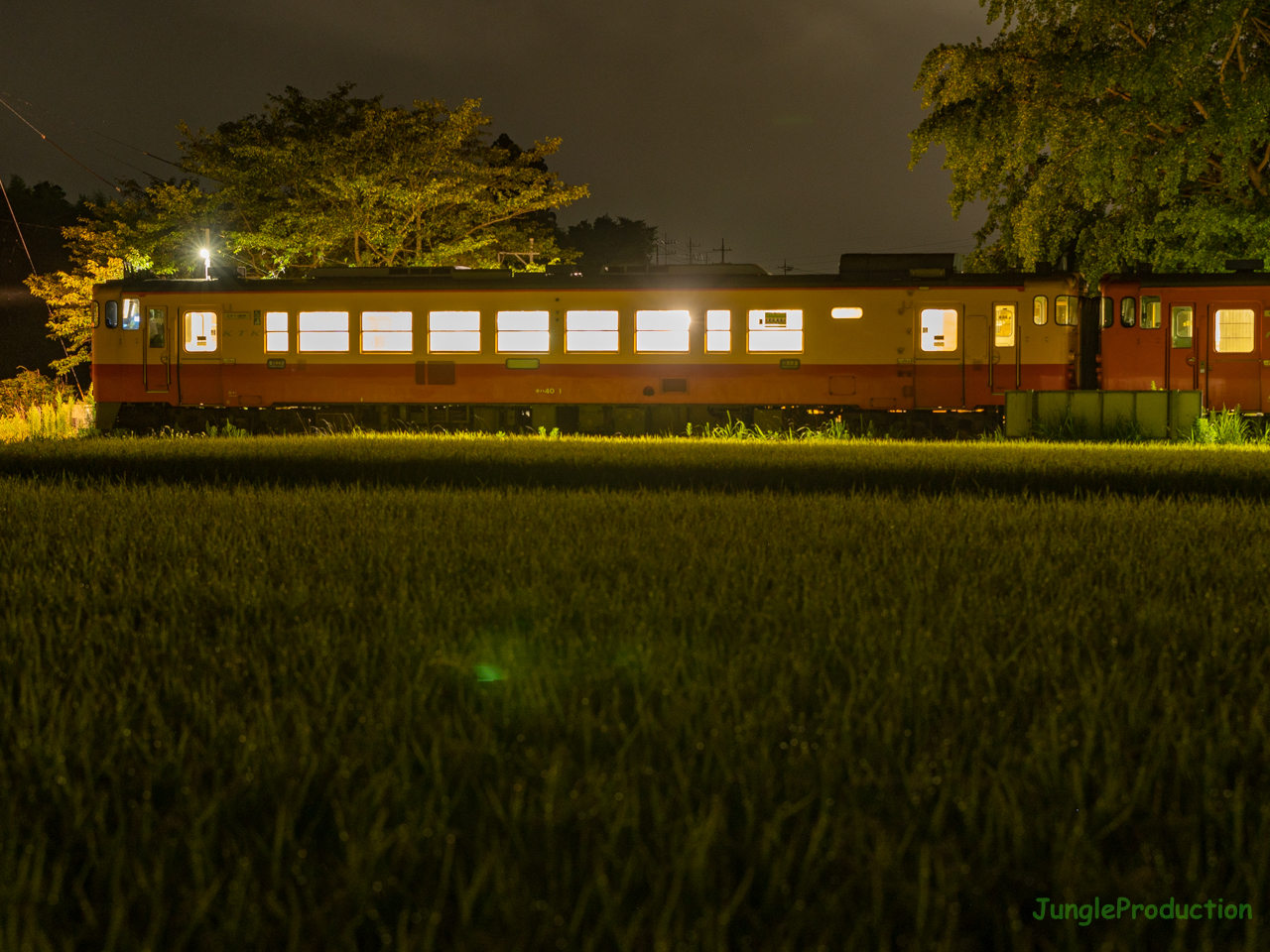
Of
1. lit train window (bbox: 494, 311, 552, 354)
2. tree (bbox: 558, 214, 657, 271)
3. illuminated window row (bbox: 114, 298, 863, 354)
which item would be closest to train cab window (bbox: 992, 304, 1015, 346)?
illuminated window row (bbox: 114, 298, 863, 354)

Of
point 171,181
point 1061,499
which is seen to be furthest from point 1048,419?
point 171,181

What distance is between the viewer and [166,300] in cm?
2223

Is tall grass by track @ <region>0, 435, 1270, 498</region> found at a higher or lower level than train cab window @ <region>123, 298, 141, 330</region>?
lower

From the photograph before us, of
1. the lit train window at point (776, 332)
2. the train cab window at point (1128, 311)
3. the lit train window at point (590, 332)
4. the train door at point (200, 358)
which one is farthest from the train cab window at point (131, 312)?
the train cab window at point (1128, 311)

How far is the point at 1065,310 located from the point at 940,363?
251 cm

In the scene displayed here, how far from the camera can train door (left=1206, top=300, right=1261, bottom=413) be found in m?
21.1

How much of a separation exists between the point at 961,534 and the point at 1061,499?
8.10 feet

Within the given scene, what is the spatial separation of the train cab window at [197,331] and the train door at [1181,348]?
18.8 meters

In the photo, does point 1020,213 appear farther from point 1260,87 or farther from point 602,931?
point 602,931

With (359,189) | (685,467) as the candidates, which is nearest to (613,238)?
(359,189)

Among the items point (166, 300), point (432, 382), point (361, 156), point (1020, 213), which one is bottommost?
point (432, 382)

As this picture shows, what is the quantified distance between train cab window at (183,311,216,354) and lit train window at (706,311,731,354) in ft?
32.5

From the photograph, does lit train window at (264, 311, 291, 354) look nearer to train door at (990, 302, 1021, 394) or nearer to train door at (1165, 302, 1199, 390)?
train door at (990, 302, 1021, 394)

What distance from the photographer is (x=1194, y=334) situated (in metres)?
21.3
